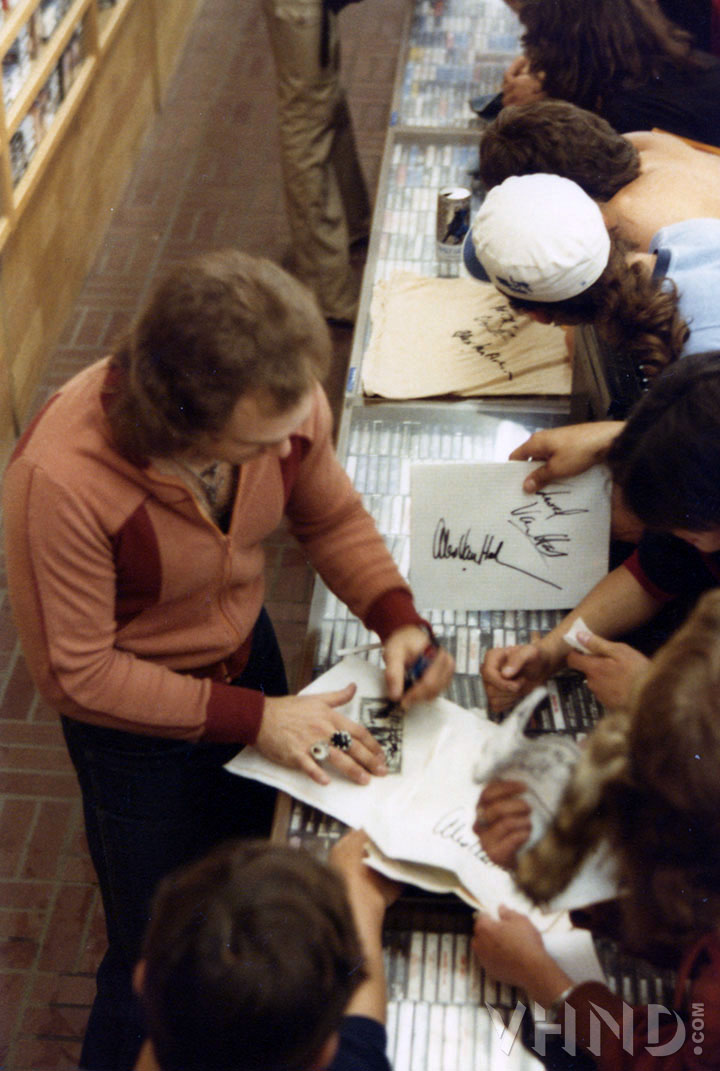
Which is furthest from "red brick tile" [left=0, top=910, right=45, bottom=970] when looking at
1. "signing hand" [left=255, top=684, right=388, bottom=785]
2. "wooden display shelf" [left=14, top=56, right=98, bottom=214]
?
"wooden display shelf" [left=14, top=56, right=98, bottom=214]

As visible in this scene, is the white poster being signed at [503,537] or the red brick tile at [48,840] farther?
the red brick tile at [48,840]

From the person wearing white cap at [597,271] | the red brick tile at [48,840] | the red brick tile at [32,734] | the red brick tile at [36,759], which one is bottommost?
the red brick tile at [48,840]

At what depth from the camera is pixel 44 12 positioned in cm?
370

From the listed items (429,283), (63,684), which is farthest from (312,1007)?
(429,283)

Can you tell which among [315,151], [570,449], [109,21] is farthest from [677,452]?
[109,21]

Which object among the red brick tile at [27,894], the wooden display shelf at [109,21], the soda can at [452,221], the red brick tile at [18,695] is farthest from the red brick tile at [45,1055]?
the wooden display shelf at [109,21]

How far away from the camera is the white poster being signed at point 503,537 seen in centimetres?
189

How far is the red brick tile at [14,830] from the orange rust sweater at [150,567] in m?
1.15

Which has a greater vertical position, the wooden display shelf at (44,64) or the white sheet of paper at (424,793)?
the wooden display shelf at (44,64)

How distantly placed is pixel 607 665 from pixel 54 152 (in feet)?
10.2

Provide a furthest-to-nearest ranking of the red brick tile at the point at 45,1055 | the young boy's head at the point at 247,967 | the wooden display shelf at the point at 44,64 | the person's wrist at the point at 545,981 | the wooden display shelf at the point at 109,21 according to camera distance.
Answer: the wooden display shelf at the point at 109,21 → the wooden display shelf at the point at 44,64 → the red brick tile at the point at 45,1055 → the person's wrist at the point at 545,981 → the young boy's head at the point at 247,967

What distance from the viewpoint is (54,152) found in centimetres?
392
